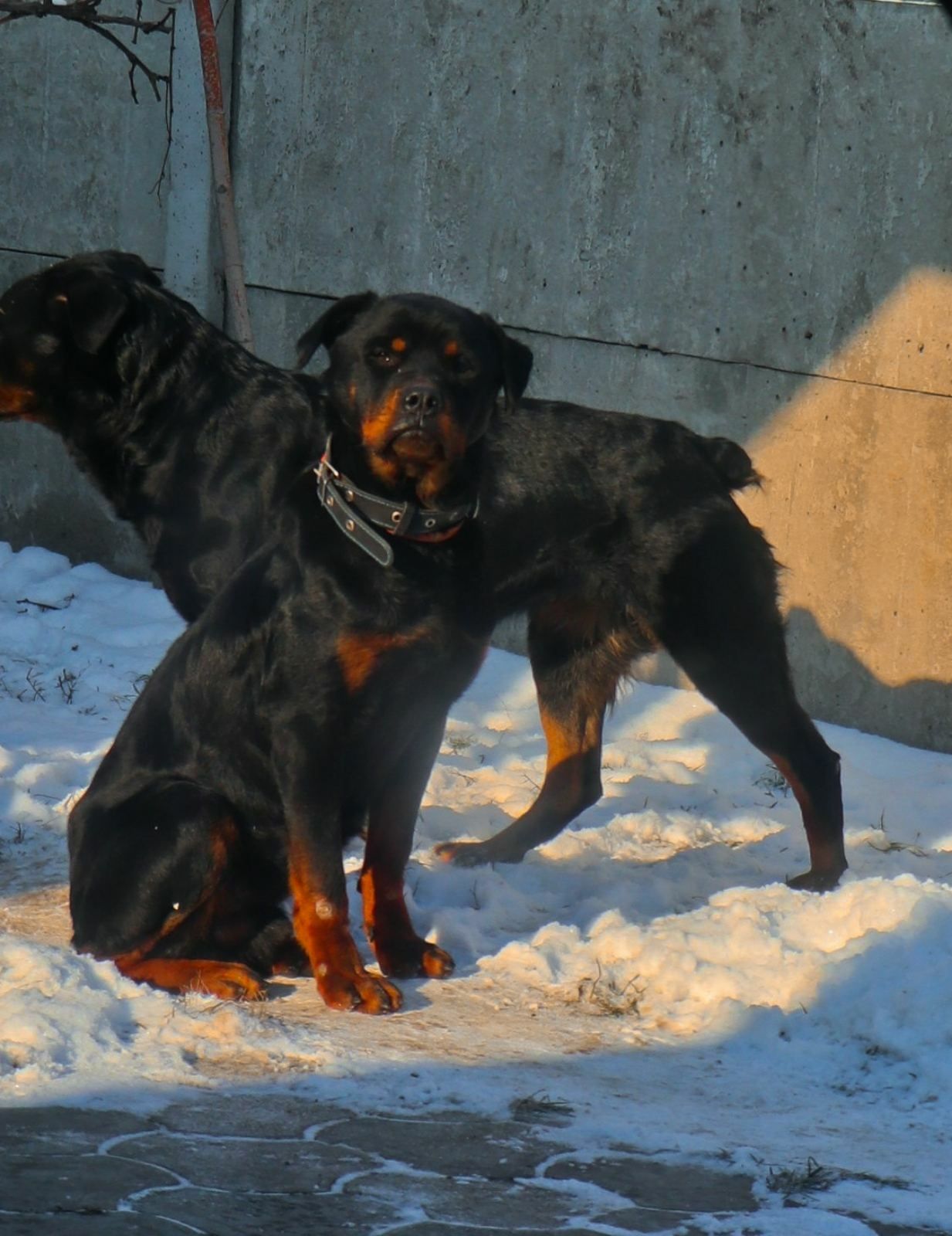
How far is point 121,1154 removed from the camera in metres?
2.85

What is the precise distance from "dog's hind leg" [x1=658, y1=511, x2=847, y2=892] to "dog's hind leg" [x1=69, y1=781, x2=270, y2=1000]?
163 centimetres

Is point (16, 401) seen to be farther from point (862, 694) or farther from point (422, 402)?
point (862, 694)

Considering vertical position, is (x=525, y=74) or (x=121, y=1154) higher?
(x=525, y=74)

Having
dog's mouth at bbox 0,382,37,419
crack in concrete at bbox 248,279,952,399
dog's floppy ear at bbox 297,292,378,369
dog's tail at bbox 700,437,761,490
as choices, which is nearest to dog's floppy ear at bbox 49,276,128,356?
dog's mouth at bbox 0,382,37,419

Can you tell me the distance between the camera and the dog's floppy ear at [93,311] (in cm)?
500

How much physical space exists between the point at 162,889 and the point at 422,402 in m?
1.27

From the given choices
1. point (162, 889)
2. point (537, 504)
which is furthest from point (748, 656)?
point (162, 889)

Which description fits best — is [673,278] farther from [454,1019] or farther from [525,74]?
[454,1019]

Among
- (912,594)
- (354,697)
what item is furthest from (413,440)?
(912,594)

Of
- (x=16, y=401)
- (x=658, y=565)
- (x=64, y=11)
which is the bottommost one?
(x=658, y=565)

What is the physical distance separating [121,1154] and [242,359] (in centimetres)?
301

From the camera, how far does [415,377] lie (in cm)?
386

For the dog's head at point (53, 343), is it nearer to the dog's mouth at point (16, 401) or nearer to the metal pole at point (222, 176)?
the dog's mouth at point (16, 401)

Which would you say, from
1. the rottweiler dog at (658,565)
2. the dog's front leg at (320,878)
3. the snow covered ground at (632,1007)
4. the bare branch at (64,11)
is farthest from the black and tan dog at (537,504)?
the bare branch at (64,11)
